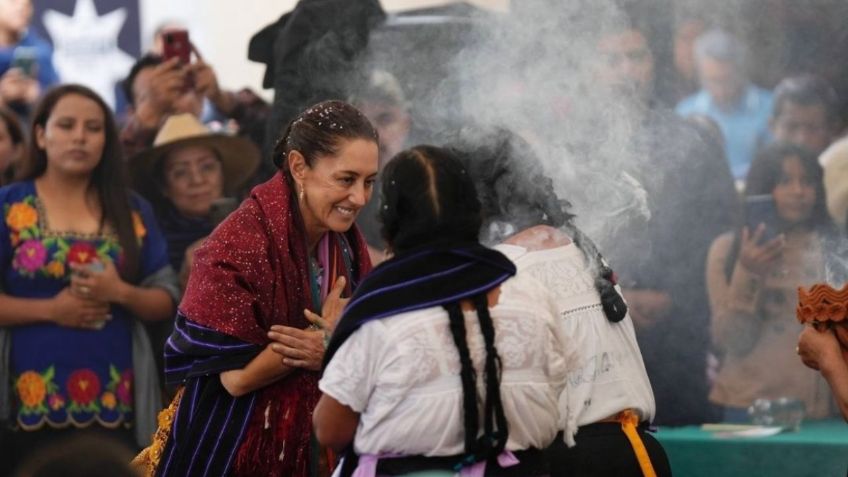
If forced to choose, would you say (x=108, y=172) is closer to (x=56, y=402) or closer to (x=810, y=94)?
(x=56, y=402)

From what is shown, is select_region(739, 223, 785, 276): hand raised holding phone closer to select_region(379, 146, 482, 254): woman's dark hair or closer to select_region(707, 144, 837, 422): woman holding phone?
select_region(707, 144, 837, 422): woman holding phone

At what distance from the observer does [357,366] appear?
133 inches

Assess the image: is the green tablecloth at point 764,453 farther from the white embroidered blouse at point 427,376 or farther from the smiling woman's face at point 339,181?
the white embroidered blouse at point 427,376

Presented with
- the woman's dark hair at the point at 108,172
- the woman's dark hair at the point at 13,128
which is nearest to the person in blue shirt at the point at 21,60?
the woman's dark hair at the point at 13,128

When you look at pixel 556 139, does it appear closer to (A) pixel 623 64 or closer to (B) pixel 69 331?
(A) pixel 623 64

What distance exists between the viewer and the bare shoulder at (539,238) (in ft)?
13.1

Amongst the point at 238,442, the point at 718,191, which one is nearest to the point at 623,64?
the point at 718,191

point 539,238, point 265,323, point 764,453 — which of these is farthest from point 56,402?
point 539,238

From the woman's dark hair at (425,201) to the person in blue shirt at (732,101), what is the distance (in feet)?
9.65

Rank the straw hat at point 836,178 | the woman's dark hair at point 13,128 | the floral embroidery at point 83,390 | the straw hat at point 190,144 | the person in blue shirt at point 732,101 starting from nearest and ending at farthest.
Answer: the straw hat at point 836,178
the person in blue shirt at point 732,101
the floral embroidery at point 83,390
the woman's dark hair at point 13,128
the straw hat at point 190,144

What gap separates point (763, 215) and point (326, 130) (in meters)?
2.50

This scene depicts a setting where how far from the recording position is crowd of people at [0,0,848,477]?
3422mm

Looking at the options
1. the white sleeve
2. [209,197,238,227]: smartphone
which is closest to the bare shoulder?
the white sleeve

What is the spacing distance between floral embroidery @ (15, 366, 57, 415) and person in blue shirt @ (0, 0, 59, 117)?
1.75 metres
